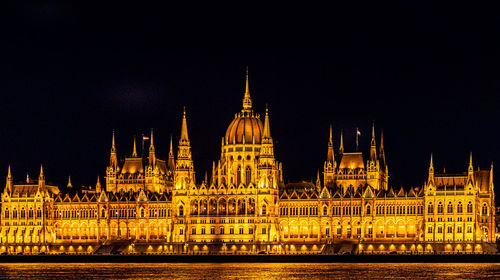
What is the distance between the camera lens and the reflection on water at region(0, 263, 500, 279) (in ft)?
509

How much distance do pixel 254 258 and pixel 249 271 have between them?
23.6 meters

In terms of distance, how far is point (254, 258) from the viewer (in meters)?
188

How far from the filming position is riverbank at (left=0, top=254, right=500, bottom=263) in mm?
182500

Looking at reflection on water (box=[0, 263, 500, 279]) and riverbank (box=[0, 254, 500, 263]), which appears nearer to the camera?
reflection on water (box=[0, 263, 500, 279])

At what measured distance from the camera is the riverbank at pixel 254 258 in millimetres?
182500

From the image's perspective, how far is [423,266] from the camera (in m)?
172

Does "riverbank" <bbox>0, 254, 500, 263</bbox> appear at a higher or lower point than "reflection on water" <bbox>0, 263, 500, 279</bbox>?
higher

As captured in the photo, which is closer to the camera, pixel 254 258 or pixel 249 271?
pixel 249 271

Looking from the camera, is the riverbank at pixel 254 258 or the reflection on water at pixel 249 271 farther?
the riverbank at pixel 254 258

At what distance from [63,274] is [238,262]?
3302cm

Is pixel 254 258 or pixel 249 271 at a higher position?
pixel 254 258

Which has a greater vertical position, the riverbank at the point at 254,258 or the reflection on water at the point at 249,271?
the riverbank at the point at 254,258

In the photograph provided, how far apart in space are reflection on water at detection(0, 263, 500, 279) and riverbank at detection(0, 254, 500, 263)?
5.42 m

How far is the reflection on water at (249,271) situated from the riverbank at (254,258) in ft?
17.8
